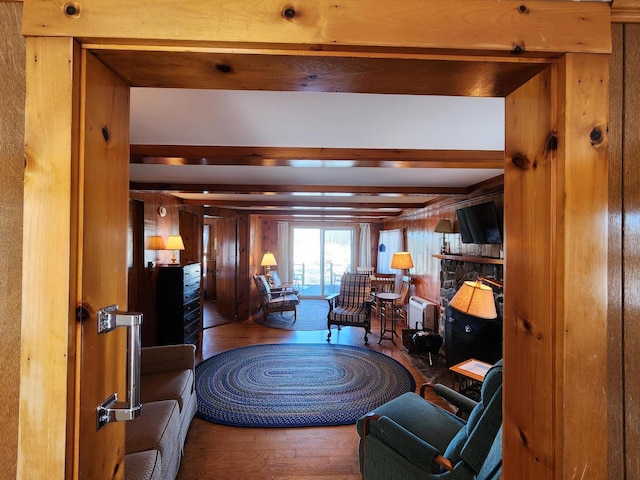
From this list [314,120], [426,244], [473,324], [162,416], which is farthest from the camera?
[426,244]

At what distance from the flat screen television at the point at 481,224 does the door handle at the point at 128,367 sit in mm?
3242

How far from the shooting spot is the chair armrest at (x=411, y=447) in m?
1.42

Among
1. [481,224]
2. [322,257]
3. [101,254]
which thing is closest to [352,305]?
[481,224]

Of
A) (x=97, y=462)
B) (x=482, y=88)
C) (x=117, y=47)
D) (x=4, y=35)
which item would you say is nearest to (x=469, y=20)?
(x=482, y=88)

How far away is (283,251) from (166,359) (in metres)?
5.43

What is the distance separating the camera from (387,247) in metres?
7.04

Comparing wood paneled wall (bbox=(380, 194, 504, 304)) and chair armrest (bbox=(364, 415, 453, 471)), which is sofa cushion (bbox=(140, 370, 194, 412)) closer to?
chair armrest (bbox=(364, 415, 453, 471))

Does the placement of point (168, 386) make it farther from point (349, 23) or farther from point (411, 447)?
point (349, 23)

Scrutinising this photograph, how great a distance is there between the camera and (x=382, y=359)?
3.84 meters

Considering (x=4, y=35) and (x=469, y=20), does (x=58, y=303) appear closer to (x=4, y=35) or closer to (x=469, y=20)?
(x=4, y=35)

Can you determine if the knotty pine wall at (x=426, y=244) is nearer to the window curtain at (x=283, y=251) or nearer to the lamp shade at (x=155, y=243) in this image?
the window curtain at (x=283, y=251)

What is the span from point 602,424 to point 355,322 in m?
4.14

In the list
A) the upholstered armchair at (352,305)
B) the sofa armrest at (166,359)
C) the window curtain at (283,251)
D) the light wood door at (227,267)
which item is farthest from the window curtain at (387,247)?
the sofa armrest at (166,359)

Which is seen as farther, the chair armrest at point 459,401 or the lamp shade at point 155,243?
the lamp shade at point 155,243
